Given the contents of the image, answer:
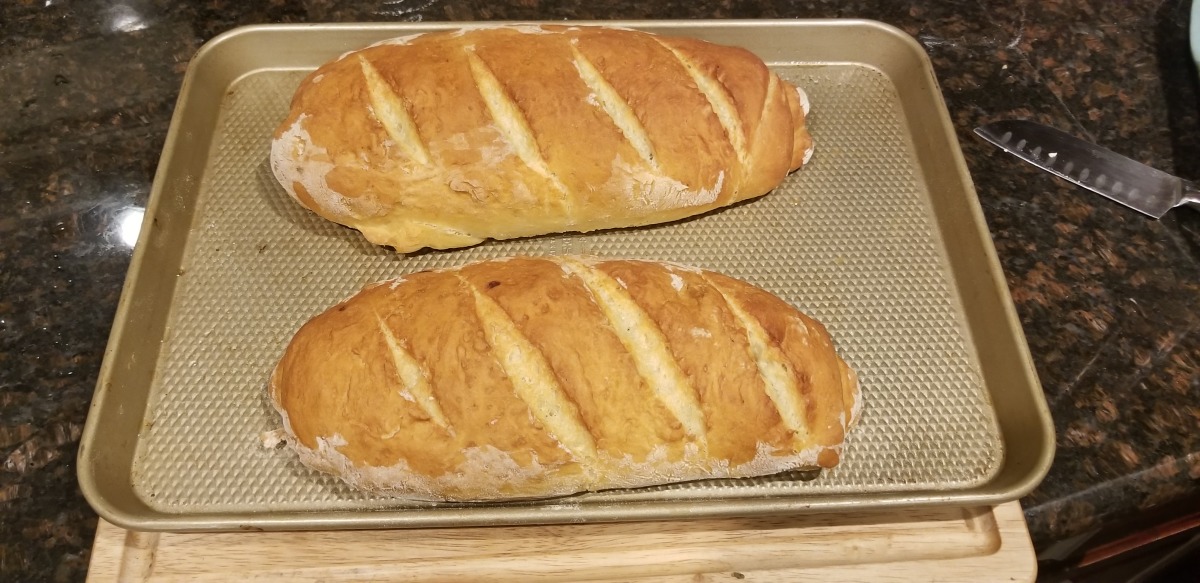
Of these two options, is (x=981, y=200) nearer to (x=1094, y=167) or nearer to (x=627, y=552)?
(x=1094, y=167)

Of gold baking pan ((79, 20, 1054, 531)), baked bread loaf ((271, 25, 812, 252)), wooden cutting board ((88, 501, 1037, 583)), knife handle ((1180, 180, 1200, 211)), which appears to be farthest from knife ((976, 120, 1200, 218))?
wooden cutting board ((88, 501, 1037, 583))

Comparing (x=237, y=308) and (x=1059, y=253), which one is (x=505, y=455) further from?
(x=1059, y=253)

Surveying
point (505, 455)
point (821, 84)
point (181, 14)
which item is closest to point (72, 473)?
point (505, 455)

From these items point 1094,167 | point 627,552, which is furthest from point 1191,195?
point 627,552

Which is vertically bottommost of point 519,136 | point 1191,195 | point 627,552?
point 627,552

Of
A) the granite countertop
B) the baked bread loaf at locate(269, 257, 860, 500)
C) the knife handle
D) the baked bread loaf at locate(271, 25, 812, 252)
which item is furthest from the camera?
the knife handle

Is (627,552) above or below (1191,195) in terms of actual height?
below

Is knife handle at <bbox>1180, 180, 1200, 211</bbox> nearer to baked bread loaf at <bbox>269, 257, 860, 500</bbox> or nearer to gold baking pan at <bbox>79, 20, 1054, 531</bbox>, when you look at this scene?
gold baking pan at <bbox>79, 20, 1054, 531</bbox>
